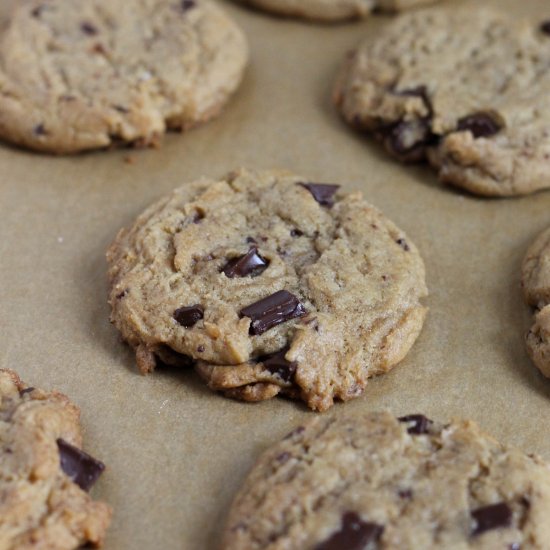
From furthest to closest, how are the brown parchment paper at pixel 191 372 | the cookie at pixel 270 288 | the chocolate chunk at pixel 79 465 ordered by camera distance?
the cookie at pixel 270 288 → the brown parchment paper at pixel 191 372 → the chocolate chunk at pixel 79 465

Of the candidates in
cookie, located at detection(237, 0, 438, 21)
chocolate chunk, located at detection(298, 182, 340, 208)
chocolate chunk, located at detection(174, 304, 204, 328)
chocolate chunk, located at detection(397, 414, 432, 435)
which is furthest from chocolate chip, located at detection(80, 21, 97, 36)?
chocolate chunk, located at detection(397, 414, 432, 435)

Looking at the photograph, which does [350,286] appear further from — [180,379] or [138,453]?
[138,453]

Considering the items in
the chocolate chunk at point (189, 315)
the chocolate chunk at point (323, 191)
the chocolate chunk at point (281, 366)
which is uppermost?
the chocolate chunk at point (323, 191)

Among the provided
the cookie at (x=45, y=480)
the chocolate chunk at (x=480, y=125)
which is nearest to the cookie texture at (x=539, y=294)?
the chocolate chunk at (x=480, y=125)

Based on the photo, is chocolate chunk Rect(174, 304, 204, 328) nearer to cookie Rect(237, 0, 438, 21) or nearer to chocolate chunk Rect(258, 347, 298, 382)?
chocolate chunk Rect(258, 347, 298, 382)

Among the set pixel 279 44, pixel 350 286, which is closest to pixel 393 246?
pixel 350 286

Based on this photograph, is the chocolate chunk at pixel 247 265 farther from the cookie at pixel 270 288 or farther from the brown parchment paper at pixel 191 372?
the brown parchment paper at pixel 191 372
